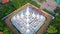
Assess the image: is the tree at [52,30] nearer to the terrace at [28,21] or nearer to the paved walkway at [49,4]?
the terrace at [28,21]

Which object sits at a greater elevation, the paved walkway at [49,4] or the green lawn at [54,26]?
the paved walkway at [49,4]

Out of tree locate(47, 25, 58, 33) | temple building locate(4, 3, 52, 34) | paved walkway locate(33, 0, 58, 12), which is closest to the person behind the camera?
tree locate(47, 25, 58, 33)

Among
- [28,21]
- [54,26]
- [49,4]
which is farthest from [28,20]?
[49,4]

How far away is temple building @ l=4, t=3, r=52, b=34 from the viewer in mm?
11633

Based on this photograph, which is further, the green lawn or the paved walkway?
the paved walkway

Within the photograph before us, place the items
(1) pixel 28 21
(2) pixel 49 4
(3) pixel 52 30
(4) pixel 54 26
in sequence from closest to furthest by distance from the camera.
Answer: (3) pixel 52 30, (4) pixel 54 26, (1) pixel 28 21, (2) pixel 49 4

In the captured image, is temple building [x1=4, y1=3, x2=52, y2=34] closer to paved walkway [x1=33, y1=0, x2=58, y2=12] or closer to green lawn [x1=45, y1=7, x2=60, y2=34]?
green lawn [x1=45, y1=7, x2=60, y2=34]

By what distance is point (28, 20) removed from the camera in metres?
12.0

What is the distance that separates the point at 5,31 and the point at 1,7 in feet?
6.12

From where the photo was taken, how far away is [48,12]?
12578 mm

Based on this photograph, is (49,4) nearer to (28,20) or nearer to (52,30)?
(28,20)

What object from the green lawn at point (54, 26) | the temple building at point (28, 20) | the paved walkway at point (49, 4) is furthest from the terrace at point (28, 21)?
the paved walkway at point (49, 4)

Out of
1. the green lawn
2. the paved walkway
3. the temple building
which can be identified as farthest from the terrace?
the paved walkway

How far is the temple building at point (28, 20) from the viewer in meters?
11.6
